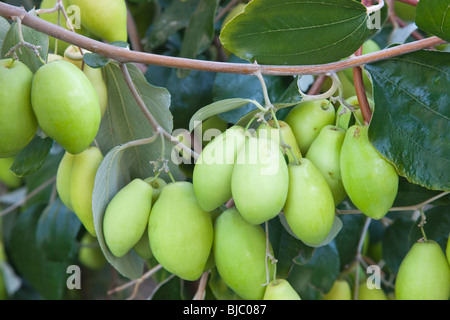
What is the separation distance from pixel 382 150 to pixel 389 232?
409 mm

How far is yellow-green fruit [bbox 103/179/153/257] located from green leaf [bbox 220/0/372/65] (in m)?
0.16

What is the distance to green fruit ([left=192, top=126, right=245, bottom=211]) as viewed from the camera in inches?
18.8

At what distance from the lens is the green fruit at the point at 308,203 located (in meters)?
0.48

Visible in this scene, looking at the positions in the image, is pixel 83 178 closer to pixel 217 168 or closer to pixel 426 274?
pixel 217 168

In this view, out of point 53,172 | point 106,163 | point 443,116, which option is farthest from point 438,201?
point 53,172

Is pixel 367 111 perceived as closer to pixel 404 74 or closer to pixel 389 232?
pixel 404 74

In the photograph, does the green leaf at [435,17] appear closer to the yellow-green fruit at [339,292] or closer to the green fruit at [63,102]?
the green fruit at [63,102]

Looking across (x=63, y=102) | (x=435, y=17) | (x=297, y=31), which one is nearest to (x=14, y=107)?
(x=63, y=102)

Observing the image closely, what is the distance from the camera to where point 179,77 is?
0.77 m

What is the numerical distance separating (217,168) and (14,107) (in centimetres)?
18

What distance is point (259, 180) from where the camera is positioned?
451mm

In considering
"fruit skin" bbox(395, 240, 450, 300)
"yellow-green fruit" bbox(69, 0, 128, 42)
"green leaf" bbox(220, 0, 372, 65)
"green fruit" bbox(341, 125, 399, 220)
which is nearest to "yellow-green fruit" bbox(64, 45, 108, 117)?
"yellow-green fruit" bbox(69, 0, 128, 42)

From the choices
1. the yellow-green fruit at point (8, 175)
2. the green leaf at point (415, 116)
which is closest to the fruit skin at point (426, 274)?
the green leaf at point (415, 116)

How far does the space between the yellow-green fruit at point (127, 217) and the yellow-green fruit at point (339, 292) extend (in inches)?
14.5
